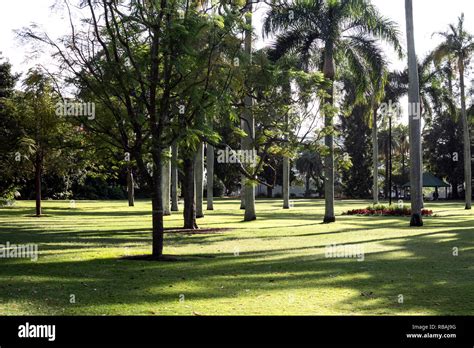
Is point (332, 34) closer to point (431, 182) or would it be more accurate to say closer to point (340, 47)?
point (340, 47)

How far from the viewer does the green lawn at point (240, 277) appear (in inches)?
332

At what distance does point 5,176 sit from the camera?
114 feet

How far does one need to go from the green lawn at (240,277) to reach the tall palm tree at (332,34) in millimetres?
10848

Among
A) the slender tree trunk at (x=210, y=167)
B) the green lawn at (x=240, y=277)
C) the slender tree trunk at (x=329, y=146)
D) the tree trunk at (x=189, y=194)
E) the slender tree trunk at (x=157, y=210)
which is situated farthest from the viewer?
the slender tree trunk at (x=210, y=167)

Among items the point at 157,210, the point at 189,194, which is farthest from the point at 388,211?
the point at 157,210

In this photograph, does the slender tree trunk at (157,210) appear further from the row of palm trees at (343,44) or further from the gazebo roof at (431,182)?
the gazebo roof at (431,182)

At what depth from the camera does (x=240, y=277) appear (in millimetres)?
11352

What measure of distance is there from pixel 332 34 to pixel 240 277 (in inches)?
744

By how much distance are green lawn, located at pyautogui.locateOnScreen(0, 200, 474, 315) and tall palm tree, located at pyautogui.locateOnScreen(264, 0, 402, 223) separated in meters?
10.8

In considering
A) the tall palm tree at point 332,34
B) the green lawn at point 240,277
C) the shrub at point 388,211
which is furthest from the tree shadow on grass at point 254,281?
the shrub at point 388,211

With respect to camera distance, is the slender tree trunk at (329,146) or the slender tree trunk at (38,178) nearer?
the slender tree trunk at (329,146)

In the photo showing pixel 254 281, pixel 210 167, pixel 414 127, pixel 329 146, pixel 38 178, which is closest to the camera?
pixel 254 281

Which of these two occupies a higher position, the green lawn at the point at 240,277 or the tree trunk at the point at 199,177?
the tree trunk at the point at 199,177
